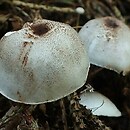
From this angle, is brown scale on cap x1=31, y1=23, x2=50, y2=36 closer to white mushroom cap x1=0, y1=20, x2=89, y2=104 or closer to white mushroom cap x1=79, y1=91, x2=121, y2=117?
white mushroom cap x1=0, y1=20, x2=89, y2=104

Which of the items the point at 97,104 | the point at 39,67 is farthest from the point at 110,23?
the point at 39,67

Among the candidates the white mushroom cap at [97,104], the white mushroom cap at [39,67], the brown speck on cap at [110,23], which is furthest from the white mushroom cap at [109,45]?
the white mushroom cap at [39,67]

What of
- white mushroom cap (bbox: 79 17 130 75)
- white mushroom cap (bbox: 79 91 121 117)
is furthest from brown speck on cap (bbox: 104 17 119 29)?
white mushroom cap (bbox: 79 91 121 117)

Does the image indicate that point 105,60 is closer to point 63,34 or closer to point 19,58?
point 63,34

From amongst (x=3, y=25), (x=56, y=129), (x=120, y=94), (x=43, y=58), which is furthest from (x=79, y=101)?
(x=3, y=25)

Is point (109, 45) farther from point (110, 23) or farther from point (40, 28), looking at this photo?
point (40, 28)
